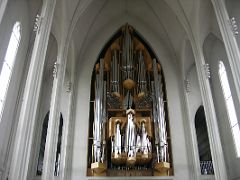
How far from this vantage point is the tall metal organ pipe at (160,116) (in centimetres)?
1337

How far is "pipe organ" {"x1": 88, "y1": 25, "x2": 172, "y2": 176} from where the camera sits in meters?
13.3

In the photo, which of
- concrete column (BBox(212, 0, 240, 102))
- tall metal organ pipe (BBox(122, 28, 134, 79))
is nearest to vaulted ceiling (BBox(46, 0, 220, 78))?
tall metal organ pipe (BBox(122, 28, 134, 79))

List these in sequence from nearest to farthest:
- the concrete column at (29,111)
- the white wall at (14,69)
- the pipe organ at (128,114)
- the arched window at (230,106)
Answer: the concrete column at (29,111) → the white wall at (14,69) → the arched window at (230,106) → the pipe organ at (128,114)

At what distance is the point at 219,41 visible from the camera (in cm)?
1473

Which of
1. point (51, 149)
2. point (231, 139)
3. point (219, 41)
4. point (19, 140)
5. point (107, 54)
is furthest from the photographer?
point (107, 54)

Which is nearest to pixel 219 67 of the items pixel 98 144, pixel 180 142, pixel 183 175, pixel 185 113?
pixel 185 113

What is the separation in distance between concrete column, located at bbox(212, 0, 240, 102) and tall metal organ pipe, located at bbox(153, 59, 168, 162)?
18.5ft

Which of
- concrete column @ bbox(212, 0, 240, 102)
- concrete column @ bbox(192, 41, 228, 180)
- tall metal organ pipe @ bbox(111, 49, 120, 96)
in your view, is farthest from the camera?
tall metal organ pipe @ bbox(111, 49, 120, 96)

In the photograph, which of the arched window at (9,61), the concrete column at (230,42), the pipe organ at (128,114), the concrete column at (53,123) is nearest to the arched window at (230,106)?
the pipe organ at (128,114)

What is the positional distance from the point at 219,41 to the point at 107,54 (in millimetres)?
6161

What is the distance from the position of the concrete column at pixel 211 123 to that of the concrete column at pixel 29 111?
6.47m

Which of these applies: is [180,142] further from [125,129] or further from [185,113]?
[125,129]

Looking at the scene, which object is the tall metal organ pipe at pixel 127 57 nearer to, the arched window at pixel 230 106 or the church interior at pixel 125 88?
the church interior at pixel 125 88

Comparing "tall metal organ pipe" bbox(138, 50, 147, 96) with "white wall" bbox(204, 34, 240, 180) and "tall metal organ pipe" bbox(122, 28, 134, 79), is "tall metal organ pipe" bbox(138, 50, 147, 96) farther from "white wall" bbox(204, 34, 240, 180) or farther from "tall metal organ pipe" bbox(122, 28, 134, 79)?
"white wall" bbox(204, 34, 240, 180)
